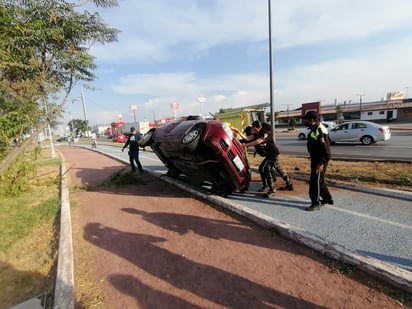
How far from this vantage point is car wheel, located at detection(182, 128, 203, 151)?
15.3 feet

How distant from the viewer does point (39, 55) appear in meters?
6.59

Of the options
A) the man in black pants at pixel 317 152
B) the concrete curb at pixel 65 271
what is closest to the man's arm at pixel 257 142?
the man in black pants at pixel 317 152

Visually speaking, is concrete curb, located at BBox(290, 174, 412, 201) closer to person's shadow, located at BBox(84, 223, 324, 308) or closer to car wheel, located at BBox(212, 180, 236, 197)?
car wheel, located at BBox(212, 180, 236, 197)

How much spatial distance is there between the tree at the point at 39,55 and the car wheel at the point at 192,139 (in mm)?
4309

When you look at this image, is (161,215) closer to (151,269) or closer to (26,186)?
(151,269)

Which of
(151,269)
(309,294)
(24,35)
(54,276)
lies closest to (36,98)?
(24,35)

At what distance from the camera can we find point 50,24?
20.0 feet

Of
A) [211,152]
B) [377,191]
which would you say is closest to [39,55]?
[211,152]

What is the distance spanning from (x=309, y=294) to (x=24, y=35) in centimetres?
743

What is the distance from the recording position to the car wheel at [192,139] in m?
4.66

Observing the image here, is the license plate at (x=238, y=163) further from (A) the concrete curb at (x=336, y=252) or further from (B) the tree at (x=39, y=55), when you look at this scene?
(B) the tree at (x=39, y=55)

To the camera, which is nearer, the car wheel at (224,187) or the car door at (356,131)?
the car wheel at (224,187)

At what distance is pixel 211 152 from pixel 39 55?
559 cm

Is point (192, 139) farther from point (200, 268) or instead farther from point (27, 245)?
point (27, 245)
